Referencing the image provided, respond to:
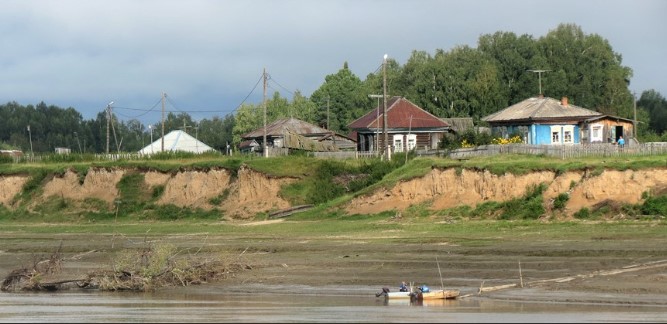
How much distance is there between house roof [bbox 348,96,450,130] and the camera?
8594cm

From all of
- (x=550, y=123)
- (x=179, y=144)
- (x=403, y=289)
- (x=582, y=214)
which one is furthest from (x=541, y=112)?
(x=179, y=144)

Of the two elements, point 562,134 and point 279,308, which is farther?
point 562,134

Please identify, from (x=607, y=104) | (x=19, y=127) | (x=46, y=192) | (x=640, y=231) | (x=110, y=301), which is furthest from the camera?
(x=19, y=127)

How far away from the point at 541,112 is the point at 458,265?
41881 mm

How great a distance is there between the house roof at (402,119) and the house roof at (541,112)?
319 inches

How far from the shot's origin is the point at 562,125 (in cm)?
7506

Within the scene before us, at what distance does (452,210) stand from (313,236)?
8.00 meters

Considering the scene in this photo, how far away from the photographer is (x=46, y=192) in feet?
242

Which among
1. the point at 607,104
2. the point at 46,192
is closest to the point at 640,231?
the point at 46,192

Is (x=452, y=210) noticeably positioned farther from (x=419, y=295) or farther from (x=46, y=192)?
(x=46, y=192)

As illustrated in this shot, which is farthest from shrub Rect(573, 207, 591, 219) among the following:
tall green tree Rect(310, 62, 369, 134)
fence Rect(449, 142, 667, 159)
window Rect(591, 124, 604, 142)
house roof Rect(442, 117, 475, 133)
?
tall green tree Rect(310, 62, 369, 134)

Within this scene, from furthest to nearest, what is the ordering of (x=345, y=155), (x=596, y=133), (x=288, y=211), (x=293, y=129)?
(x=293, y=129)
(x=596, y=133)
(x=345, y=155)
(x=288, y=211)

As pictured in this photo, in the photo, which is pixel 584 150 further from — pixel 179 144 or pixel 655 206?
pixel 179 144

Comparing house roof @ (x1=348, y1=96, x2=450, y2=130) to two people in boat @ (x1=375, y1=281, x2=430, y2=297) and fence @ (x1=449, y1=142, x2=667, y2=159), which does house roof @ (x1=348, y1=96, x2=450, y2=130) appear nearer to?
fence @ (x1=449, y1=142, x2=667, y2=159)
